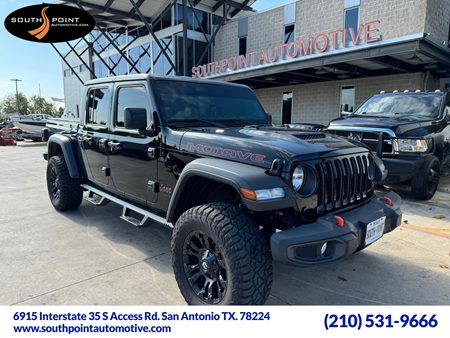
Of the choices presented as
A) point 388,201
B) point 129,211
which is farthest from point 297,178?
point 129,211

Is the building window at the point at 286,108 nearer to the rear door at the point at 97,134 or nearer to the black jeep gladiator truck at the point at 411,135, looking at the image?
the black jeep gladiator truck at the point at 411,135

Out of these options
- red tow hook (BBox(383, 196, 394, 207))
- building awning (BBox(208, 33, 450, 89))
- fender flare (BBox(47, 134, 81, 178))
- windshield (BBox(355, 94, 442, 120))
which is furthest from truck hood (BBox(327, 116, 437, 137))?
building awning (BBox(208, 33, 450, 89))

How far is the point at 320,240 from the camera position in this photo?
2082 millimetres

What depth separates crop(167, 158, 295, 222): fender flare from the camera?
2113 millimetres

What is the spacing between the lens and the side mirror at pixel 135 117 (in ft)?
9.30

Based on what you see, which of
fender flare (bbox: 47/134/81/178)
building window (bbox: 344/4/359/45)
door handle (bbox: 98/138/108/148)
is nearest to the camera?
door handle (bbox: 98/138/108/148)

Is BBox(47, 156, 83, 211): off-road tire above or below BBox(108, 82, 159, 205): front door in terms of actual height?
below

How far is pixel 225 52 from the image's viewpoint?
20766 millimetres

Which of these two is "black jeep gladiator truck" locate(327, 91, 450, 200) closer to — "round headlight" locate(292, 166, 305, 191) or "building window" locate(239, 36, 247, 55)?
"round headlight" locate(292, 166, 305, 191)

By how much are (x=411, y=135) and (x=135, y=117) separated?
14.6ft

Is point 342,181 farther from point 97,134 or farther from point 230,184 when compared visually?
point 97,134

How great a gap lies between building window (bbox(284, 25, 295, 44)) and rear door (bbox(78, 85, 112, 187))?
1500 centimetres
